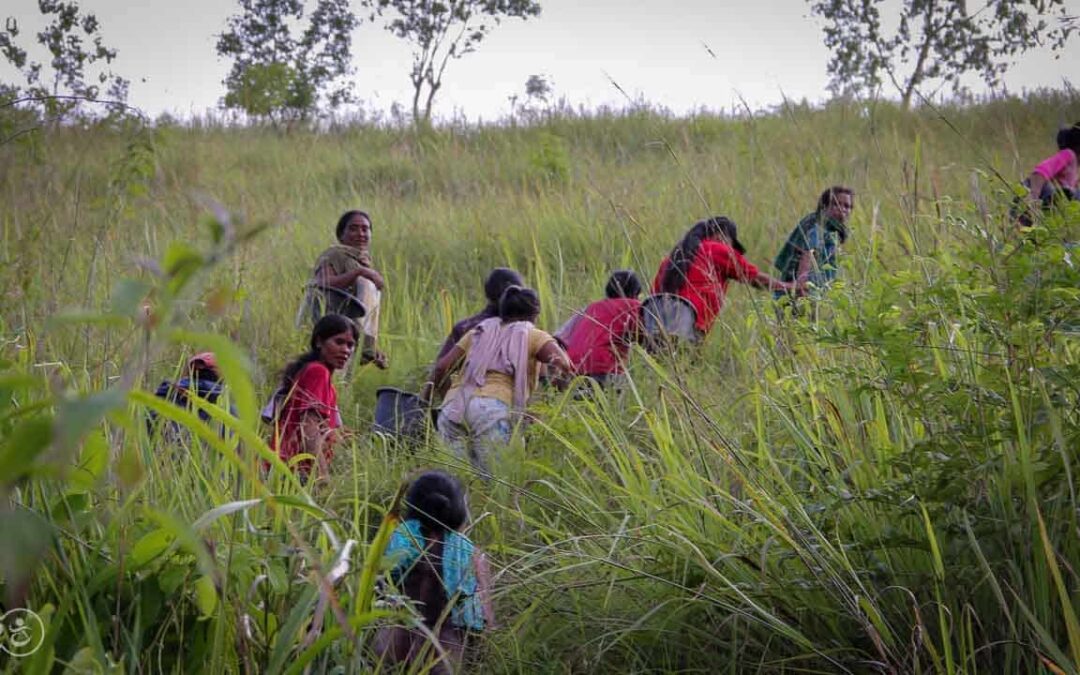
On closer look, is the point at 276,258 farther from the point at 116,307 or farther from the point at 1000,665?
the point at 116,307

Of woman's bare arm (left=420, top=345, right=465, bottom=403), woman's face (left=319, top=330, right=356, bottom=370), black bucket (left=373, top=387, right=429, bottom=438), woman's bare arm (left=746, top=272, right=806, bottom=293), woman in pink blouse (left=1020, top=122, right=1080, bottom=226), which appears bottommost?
black bucket (left=373, top=387, right=429, bottom=438)

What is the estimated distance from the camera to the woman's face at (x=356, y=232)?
775 centimetres

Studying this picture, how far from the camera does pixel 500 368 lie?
558 cm

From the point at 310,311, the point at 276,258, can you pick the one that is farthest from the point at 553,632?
the point at 276,258

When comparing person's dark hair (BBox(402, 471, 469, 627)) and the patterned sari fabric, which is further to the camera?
person's dark hair (BBox(402, 471, 469, 627))

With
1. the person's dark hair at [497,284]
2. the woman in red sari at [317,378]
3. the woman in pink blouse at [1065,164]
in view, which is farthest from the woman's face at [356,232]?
the woman in pink blouse at [1065,164]

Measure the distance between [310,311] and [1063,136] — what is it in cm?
497

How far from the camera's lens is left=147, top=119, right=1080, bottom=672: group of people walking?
3207mm

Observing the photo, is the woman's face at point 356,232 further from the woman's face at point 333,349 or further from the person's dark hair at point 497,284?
the woman's face at point 333,349

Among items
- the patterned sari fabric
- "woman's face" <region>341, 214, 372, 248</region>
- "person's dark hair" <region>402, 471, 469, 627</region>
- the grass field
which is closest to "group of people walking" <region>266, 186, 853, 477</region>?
"woman's face" <region>341, 214, 372, 248</region>

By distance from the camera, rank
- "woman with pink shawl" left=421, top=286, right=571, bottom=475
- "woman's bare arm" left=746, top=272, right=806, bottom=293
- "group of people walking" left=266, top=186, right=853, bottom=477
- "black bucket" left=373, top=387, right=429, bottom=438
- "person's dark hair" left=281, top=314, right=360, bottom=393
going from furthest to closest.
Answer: "black bucket" left=373, top=387, right=429, bottom=438, "woman with pink shawl" left=421, top=286, right=571, bottom=475, "person's dark hair" left=281, top=314, right=360, bottom=393, "group of people walking" left=266, top=186, right=853, bottom=477, "woman's bare arm" left=746, top=272, right=806, bottom=293

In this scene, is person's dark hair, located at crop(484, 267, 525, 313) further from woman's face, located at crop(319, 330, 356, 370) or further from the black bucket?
woman's face, located at crop(319, 330, 356, 370)

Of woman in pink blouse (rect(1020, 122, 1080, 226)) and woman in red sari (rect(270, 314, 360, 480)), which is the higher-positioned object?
woman in pink blouse (rect(1020, 122, 1080, 226))

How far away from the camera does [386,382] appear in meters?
7.11
